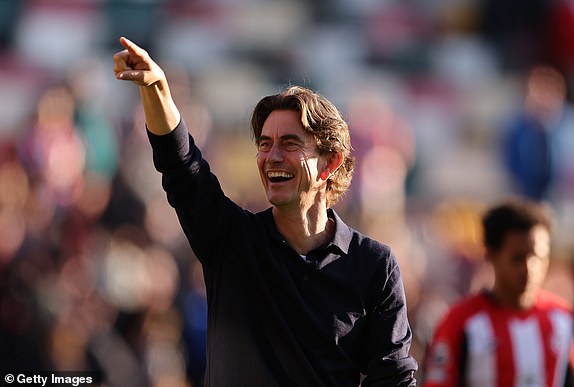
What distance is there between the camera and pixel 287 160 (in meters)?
4.02

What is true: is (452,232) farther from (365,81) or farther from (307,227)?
(307,227)

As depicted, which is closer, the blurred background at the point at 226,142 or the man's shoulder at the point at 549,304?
the man's shoulder at the point at 549,304

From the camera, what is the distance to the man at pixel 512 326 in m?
5.71

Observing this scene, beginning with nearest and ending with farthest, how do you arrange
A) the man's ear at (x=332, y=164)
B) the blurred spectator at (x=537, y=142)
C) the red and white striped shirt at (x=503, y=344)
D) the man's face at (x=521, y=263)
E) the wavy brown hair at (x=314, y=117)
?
the wavy brown hair at (x=314, y=117)
the man's ear at (x=332, y=164)
the red and white striped shirt at (x=503, y=344)
the man's face at (x=521, y=263)
the blurred spectator at (x=537, y=142)

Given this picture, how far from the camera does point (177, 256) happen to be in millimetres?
9406

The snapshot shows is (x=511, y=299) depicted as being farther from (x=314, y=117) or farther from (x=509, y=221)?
(x=314, y=117)

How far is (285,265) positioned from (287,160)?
1.22 ft

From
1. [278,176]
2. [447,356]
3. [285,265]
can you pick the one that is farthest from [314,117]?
[447,356]

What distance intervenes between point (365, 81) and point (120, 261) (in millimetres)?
5503

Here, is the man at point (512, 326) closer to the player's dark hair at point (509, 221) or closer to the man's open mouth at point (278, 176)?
the player's dark hair at point (509, 221)

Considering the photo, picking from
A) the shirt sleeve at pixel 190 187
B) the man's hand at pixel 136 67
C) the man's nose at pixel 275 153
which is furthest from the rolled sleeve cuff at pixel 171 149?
the man's nose at pixel 275 153

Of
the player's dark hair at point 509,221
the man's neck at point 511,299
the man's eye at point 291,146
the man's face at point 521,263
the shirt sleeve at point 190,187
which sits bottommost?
the man's neck at point 511,299

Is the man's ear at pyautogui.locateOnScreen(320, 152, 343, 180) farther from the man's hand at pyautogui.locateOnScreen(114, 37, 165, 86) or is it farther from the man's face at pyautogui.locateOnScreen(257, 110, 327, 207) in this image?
the man's hand at pyautogui.locateOnScreen(114, 37, 165, 86)

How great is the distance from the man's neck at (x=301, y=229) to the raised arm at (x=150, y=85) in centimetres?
57
